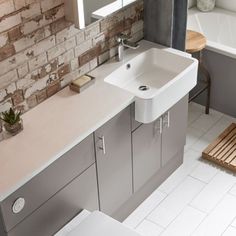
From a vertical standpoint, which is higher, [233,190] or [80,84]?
[80,84]

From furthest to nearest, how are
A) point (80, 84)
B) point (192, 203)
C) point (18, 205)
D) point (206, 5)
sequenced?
1. point (206, 5)
2. point (192, 203)
3. point (80, 84)
4. point (18, 205)

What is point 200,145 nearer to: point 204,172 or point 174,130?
point 204,172

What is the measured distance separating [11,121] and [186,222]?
1375mm

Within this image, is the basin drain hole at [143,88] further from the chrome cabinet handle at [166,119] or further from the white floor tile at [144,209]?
the white floor tile at [144,209]

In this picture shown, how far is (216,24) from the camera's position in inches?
190

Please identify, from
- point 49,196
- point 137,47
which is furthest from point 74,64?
point 49,196

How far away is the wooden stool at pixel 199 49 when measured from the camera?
12.8ft

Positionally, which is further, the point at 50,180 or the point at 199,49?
the point at 199,49

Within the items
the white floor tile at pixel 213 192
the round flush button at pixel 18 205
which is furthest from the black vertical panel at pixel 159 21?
the round flush button at pixel 18 205

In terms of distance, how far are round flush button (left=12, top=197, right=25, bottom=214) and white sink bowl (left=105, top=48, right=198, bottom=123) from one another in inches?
35.1

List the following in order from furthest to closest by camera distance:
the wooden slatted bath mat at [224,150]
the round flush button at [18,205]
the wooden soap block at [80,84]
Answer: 1. the wooden slatted bath mat at [224,150]
2. the wooden soap block at [80,84]
3. the round flush button at [18,205]

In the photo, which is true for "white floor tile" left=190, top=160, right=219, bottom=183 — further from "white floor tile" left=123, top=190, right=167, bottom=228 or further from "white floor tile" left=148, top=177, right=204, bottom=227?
"white floor tile" left=123, top=190, right=167, bottom=228

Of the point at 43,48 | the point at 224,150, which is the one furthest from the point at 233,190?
the point at 43,48

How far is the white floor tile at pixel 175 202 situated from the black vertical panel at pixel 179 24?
0.95 metres
